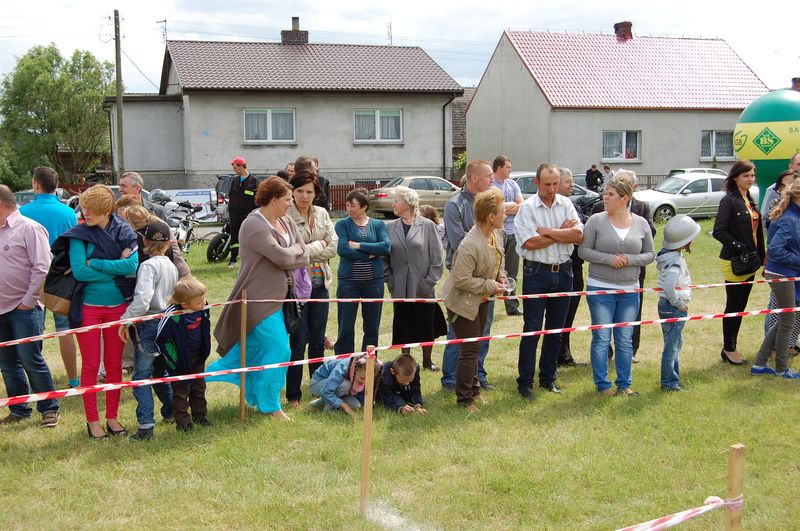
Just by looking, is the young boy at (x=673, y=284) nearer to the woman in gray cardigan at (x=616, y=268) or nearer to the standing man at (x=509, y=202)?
the woman in gray cardigan at (x=616, y=268)

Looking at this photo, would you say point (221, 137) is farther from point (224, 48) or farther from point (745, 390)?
point (745, 390)

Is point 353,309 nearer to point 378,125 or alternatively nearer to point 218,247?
point 218,247

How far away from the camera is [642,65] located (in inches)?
1476

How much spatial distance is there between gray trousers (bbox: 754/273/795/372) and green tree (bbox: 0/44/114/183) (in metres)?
55.8

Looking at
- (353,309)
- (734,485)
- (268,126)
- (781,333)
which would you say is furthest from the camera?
(268,126)

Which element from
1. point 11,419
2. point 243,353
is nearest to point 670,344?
point 243,353

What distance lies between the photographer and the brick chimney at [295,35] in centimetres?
3569

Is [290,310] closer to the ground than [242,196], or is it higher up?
closer to the ground

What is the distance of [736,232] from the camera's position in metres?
7.98

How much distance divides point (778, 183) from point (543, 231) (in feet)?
12.4

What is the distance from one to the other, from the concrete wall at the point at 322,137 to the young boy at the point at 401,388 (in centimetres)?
2634

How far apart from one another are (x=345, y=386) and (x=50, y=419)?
236 centimetres

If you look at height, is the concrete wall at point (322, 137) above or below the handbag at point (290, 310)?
above

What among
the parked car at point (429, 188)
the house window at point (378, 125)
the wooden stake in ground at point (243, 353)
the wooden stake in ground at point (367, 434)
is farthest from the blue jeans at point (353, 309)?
the house window at point (378, 125)
